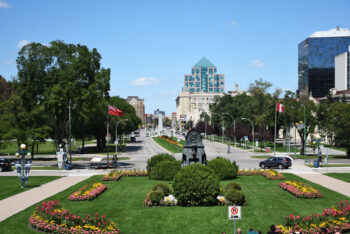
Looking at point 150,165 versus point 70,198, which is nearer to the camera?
point 70,198

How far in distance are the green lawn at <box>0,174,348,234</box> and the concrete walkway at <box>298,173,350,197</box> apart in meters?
1.07

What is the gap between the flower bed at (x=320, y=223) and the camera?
15196 millimetres

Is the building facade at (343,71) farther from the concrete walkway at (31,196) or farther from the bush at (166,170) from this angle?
the concrete walkway at (31,196)

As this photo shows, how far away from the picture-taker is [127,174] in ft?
115

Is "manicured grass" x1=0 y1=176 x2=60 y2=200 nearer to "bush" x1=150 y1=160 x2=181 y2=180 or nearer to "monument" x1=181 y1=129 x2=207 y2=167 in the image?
"bush" x1=150 y1=160 x2=181 y2=180

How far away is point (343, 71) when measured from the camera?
153375 mm

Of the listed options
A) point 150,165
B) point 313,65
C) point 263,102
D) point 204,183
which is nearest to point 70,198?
point 204,183

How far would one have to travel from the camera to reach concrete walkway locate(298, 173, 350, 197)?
2656cm

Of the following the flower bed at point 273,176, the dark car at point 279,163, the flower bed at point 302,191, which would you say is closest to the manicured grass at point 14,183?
the flower bed at point 302,191

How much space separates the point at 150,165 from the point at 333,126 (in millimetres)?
34345

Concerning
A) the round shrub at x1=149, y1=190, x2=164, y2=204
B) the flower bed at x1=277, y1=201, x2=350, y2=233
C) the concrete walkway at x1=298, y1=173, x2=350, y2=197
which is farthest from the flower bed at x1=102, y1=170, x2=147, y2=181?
the flower bed at x1=277, y1=201, x2=350, y2=233

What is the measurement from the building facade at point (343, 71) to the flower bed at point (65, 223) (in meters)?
154

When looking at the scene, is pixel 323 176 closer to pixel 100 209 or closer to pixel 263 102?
pixel 100 209

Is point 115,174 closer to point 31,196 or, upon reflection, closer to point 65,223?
point 31,196
